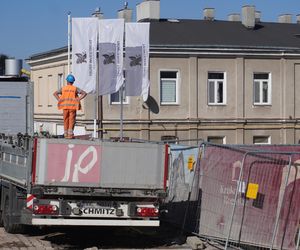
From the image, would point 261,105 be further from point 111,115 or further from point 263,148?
point 263,148

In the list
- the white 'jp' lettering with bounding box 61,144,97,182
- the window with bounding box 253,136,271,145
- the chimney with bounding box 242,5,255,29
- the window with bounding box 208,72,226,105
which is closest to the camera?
the white 'jp' lettering with bounding box 61,144,97,182

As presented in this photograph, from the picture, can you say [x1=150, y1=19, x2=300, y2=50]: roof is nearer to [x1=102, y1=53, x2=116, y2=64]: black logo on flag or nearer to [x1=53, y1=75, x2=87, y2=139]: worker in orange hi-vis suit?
[x1=102, y1=53, x2=116, y2=64]: black logo on flag

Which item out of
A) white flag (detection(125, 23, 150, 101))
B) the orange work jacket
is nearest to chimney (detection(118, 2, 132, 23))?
white flag (detection(125, 23, 150, 101))

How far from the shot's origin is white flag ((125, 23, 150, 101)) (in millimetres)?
26700

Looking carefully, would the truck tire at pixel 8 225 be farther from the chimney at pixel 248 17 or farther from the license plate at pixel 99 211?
the chimney at pixel 248 17

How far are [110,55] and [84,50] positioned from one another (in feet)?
3.46

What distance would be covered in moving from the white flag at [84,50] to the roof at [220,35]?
9.76 metres

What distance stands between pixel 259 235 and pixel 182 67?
974 inches

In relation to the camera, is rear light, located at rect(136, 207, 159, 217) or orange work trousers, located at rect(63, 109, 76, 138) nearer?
rear light, located at rect(136, 207, 159, 217)

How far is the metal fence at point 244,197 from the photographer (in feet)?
36.5

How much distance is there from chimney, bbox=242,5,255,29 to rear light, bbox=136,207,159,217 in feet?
104

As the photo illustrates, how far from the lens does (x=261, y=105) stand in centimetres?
3778

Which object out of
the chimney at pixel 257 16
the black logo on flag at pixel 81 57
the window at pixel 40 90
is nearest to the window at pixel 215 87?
the chimney at pixel 257 16

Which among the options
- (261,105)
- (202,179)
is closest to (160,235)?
(202,179)
